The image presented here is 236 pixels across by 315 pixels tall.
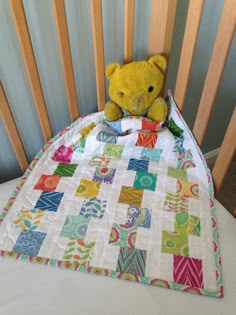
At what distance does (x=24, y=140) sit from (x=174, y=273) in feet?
2.20

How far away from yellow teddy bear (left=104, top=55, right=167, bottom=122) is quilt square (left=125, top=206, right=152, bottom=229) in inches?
12.4

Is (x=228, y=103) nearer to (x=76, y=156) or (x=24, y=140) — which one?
(x=76, y=156)

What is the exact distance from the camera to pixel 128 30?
75 centimetres

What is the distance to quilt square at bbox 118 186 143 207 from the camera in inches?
28.8

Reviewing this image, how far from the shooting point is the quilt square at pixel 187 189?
0.76 meters

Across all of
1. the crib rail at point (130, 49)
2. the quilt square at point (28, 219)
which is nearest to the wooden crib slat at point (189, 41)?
the crib rail at point (130, 49)

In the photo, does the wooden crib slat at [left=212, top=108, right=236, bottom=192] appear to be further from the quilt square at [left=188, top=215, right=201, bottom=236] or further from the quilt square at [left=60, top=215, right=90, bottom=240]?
the quilt square at [left=60, top=215, right=90, bottom=240]

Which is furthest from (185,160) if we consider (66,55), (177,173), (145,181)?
(66,55)

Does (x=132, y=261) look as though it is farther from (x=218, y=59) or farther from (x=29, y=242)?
(x=218, y=59)

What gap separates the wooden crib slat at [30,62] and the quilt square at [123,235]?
41 cm

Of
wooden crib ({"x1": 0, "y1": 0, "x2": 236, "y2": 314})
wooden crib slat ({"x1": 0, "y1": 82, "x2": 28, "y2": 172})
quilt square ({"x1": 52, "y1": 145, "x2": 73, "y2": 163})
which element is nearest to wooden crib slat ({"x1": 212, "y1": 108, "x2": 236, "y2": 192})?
wooden crib ({"x1": 0, "y1": 0, "x2": 236, "y2": 314})

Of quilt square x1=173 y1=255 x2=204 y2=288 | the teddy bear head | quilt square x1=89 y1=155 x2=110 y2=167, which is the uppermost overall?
the teddy bear head

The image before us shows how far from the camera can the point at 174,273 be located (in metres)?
0.60

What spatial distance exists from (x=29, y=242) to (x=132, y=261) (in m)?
0.27
